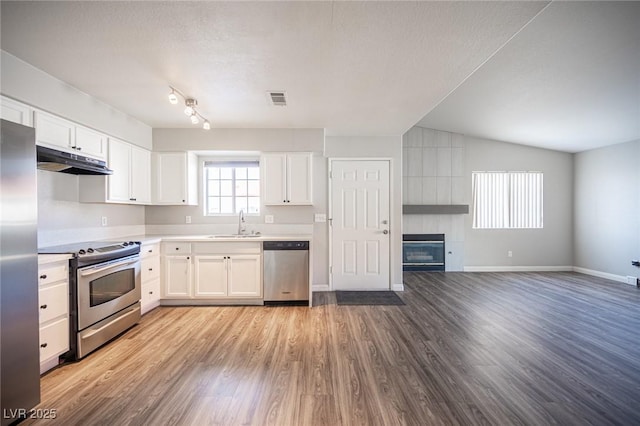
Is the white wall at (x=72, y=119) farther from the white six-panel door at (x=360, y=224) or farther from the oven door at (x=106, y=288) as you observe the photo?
the white six-panel door at (x=360, y=224)

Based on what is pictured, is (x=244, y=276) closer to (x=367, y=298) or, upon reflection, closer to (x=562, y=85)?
(x=367, y=298)

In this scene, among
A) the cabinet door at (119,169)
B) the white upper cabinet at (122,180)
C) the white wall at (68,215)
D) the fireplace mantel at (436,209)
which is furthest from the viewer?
the fireplace mantel at (436,209)

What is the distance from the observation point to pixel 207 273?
143 inches

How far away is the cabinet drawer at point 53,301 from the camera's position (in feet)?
6.79

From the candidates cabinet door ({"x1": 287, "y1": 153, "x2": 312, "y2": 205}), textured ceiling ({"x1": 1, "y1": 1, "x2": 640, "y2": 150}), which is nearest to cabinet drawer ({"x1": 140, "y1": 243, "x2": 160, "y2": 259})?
textured ceiling ({"x1": 1, "y1": 1, "x2": 640, "y2": 150})

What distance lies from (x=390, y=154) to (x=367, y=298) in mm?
2341

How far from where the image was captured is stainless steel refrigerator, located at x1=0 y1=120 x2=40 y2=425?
1.55 meters

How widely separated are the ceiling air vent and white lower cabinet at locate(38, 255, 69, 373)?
2405mm

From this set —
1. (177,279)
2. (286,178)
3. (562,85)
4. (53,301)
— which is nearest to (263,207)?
(286,178)

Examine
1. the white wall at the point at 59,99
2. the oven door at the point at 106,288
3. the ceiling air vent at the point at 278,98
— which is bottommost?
the oven door at the point at 106,288

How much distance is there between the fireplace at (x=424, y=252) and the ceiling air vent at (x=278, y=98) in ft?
13.3

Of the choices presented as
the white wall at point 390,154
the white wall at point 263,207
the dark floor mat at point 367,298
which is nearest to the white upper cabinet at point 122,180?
the white wall at point 263,207

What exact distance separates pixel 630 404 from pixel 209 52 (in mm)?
3898

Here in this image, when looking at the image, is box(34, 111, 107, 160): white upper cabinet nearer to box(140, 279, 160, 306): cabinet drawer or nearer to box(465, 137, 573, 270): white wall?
box(140, 279, 160, 306): cabinet drawer
